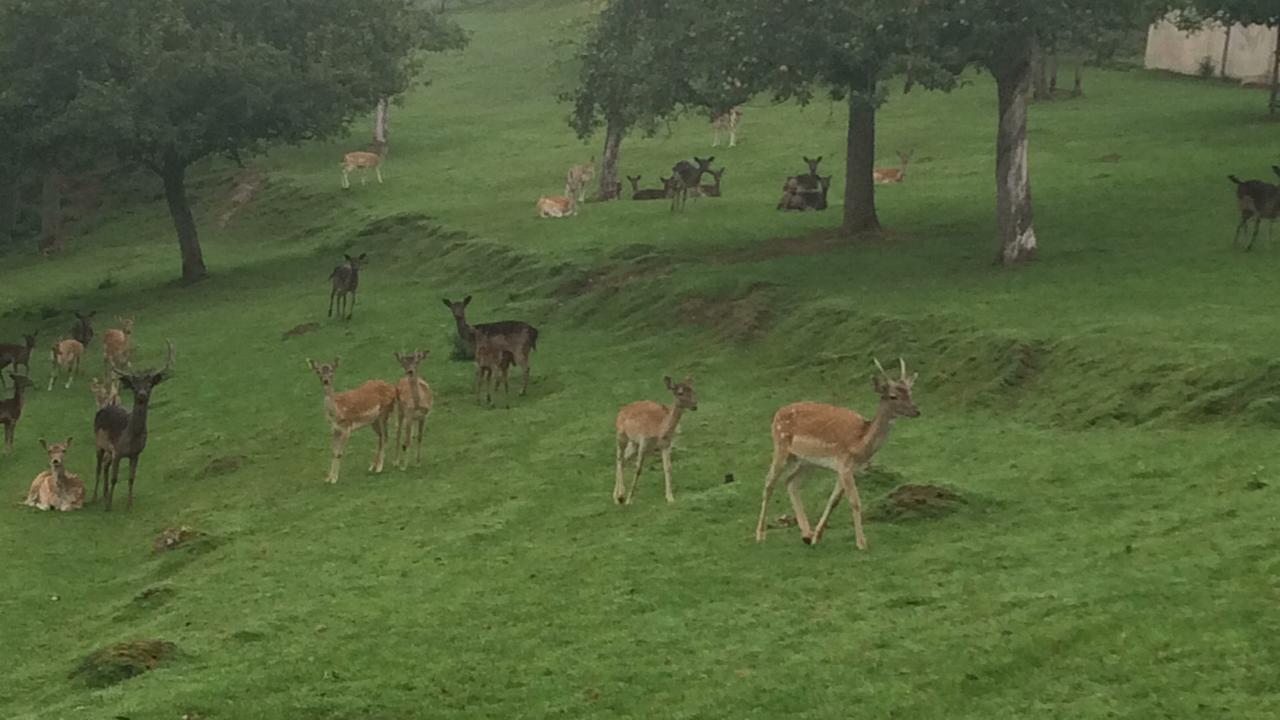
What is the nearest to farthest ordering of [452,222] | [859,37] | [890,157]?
[859,37], [452,222], [890,157]

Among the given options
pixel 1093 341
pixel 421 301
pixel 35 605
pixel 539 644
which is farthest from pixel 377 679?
pixel 421 301

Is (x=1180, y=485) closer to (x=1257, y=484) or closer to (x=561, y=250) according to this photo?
(x=1257, y=484)

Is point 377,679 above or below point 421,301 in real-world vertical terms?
above

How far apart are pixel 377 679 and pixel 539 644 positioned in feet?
4.41

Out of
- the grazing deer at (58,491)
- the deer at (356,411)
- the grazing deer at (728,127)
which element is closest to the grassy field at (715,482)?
the grazing deer at (58,491)

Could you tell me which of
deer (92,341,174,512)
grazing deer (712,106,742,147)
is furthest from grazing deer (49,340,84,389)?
grazing deer (712,106,742,147)

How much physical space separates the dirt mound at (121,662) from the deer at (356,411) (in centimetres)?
676

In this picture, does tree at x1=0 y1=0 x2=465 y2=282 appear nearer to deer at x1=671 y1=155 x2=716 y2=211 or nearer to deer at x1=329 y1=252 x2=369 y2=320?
deer at x1=329 y1=252 x2=369 y2=320

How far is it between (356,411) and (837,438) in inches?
328

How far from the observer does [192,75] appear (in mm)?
36219

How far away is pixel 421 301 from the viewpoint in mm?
32875

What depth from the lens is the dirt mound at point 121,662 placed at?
13391 mm

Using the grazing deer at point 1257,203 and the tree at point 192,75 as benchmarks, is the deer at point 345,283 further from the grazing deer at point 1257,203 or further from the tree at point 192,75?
the grazing deer at point 1257,203

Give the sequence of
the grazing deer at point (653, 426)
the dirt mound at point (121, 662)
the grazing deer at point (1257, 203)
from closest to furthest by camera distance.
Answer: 1. the dirt mound at point (121, 662)
2. the grazing deer at point (653, 426)
3. the grazing deer at point (1257, 203)
